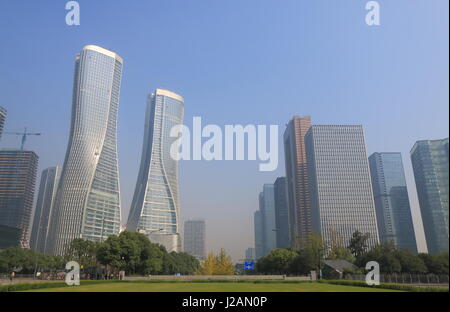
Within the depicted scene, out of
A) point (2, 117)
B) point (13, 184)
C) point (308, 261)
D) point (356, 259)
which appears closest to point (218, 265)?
point (308, 261)

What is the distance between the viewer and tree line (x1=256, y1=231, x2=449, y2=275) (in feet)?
188

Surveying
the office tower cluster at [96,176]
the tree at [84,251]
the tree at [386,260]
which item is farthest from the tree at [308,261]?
the office tower cluster at [96,176]

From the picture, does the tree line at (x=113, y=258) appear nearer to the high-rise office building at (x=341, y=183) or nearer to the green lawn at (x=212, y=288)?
the green lawn at (x=212, y=288)

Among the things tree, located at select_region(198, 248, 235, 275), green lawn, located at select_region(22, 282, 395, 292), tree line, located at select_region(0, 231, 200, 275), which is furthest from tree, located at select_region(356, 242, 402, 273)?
tree line, located at select_region(0, 231, 200, 275)

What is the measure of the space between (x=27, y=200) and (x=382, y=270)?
658 feet

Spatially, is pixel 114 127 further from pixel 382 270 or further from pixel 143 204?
pixel 382 270

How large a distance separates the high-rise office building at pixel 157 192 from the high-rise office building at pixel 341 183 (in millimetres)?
71576

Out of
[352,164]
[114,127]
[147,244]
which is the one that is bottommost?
[147,244]

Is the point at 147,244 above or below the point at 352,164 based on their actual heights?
below
